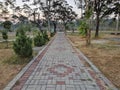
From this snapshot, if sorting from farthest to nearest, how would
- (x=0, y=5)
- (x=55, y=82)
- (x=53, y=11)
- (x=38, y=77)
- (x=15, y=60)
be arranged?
(x=53, y=11)
(x=0, y=5)
(x=15, y=60)
(x=38, y=77)
(x=55, y=82)

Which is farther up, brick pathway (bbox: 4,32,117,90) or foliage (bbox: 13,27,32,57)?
foliage (bbox: 13,27,32,57)

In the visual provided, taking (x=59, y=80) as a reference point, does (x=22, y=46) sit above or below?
above

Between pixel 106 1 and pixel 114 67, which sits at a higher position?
pixel 106 1

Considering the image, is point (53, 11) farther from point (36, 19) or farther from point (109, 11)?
point (109, 11)

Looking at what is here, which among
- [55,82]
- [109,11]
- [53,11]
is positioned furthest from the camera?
[53,11]

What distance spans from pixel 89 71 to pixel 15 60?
3.73 metres

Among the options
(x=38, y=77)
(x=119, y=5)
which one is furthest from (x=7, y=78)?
(x=119, y=5)

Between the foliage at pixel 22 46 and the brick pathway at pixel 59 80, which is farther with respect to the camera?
the foliage at pixel 22 46

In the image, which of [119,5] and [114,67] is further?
[119,5]

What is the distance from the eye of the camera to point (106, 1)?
98.2 ft

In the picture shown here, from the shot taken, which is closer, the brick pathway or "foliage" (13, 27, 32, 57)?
the brick pathway

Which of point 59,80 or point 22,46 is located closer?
point 59,80

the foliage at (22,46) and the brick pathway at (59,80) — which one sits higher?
the foliage at (22,46)

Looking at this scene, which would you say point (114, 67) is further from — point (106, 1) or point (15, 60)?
point (106, 1)
